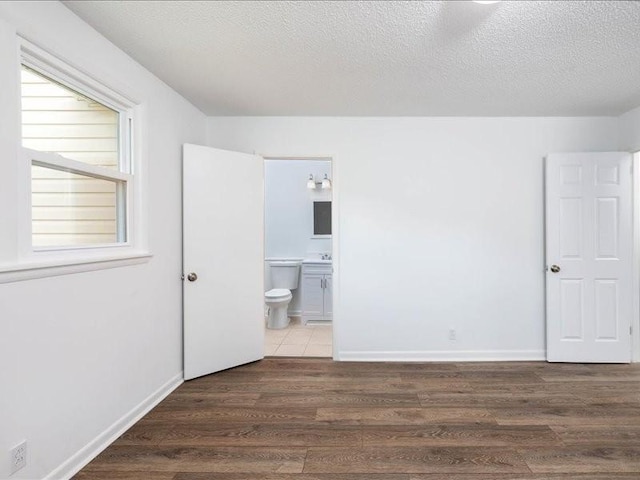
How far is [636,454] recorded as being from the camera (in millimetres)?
1991

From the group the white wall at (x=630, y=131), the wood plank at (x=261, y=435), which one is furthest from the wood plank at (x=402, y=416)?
the white wall at (x=630, y=131)

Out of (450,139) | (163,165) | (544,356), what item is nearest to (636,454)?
(544,356)

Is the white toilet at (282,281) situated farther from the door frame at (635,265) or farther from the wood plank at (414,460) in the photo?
the door frame at (635,265)

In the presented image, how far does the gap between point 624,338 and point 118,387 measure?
4.26m

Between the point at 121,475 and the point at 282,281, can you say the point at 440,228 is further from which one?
the point at 121,475

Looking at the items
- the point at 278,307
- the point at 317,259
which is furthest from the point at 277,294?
the point at 317,259

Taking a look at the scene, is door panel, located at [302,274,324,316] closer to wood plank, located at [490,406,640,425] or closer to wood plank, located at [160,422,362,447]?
wood plank, located at [160,422,362,447]

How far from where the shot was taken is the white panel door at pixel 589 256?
10.9 ft

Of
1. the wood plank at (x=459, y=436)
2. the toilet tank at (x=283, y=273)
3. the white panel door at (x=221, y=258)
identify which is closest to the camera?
the wood plank at (x=459, y=436)

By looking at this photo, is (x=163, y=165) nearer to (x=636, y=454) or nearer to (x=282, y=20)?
(x=282, y=20)

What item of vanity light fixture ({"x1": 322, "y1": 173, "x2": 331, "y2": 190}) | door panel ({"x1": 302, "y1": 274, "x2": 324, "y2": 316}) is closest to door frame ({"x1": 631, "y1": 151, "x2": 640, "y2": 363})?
door panel ({"x1": 302, "y1": 274, "x2": 324, "y2": 316})

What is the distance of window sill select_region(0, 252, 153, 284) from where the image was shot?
1502mm

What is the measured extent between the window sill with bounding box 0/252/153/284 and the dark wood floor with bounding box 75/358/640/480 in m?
1.07

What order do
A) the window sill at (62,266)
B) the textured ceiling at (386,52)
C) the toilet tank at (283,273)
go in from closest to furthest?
the window sill at (62,266)
the textured ceiling at (386,52)
the toilet tank at (283,273)
